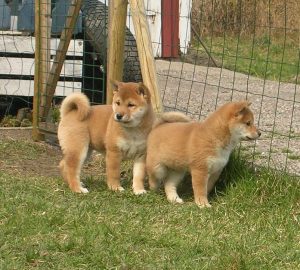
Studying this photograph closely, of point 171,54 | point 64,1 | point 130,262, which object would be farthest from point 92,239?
point 171,54

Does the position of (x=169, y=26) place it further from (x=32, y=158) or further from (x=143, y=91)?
(x=143, y=91)

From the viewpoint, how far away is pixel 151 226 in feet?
18.6

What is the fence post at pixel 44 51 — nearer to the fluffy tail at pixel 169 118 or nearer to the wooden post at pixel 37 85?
the wooden post at pixel 37 85

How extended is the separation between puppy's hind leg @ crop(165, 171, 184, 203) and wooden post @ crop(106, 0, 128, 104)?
49.3 inches

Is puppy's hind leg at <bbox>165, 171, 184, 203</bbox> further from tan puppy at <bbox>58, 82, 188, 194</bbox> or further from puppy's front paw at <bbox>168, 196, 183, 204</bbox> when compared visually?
tan puppy at <bbox>58, 82, 188, 194</bbox>

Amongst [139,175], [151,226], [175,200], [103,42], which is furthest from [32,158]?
[151,226]

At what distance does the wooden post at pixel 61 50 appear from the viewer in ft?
27.0

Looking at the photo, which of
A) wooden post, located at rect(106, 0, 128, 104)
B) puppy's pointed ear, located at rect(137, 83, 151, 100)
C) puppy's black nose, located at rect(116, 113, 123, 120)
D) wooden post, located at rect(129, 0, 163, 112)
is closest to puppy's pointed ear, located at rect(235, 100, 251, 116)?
puppy's pointed ear, located at rect(137, 83, 151, 100)

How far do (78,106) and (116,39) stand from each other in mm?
884

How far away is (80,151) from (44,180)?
1.33ft

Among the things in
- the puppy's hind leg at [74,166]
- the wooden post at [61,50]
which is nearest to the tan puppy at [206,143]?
the puppy's hind leg at [74,166]

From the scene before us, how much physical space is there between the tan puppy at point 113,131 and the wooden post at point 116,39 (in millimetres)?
662

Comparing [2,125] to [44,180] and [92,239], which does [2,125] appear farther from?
[92,239]

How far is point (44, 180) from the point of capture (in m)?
7.10
